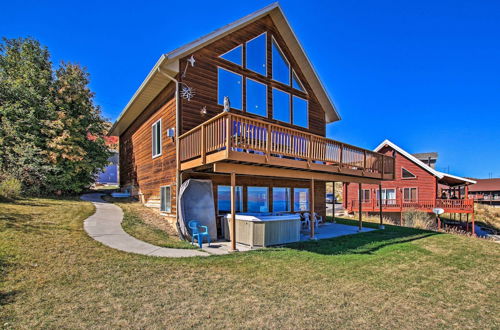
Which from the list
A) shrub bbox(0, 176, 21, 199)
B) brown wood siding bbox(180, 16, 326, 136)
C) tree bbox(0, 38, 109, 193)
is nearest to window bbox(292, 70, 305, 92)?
brown wood siding bbox(180, 16, 326, 136)

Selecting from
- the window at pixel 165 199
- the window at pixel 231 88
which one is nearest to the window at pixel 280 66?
the window at pixel 231 88

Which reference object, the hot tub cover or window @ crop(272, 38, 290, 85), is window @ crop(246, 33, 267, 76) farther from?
the hot tub cover

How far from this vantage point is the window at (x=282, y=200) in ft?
41.7

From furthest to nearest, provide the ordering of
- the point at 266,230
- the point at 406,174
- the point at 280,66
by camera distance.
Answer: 1. the point at 406,174
2. the point at 280,66
3. the point at 266,230

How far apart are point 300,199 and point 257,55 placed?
7.08m

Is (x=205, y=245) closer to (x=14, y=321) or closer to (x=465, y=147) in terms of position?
(x=14, y=321)

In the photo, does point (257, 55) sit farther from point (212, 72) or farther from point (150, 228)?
point (150, 228)

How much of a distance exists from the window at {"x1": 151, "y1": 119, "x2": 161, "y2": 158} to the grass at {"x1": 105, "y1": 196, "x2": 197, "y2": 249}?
2566mm

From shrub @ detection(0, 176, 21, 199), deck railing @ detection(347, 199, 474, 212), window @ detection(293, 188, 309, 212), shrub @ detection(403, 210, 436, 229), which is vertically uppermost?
shrub @ detection(0, 176, 21, 199)

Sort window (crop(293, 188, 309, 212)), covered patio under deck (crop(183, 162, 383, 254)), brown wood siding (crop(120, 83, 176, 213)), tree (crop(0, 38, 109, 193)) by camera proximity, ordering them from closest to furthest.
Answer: covered patio under deck (crop(183, 162, 383, 254))
brown wood siding (crop(120, 83, 176, 213))
tree (crop(0, 38, 109, 193))
window (crop(293, 188, 309, 212))

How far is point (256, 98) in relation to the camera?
12492 mm

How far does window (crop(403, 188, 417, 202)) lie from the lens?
25250 mm

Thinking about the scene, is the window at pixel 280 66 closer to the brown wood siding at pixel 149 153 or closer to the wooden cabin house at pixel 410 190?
the brown wood siding at pixel 149 153

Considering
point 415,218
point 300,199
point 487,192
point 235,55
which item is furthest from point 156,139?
point 487,192
